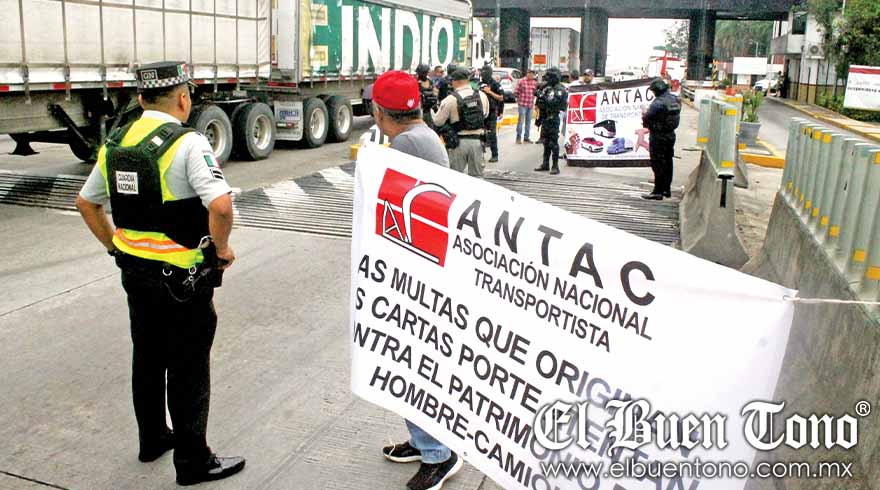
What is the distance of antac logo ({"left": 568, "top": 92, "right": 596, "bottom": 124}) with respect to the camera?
1419cm

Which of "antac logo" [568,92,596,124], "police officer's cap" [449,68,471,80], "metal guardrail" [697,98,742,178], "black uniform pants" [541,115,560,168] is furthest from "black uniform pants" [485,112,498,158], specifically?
"metal guardrail" [697,98,742,178]

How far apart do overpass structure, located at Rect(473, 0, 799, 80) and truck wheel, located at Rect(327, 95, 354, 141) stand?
148 feet

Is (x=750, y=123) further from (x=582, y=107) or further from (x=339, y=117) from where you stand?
(x=339, y=117)

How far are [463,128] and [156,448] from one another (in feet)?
21.6

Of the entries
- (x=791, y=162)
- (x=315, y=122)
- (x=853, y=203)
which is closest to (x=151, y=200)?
(x=853, y=203)

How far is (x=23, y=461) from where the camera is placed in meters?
4.18

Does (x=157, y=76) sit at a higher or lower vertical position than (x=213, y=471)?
higher

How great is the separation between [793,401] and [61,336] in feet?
15.7

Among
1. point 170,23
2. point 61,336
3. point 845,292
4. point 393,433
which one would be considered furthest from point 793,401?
point 170,23

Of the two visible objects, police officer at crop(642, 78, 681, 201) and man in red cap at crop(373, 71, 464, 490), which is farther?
police officer at crop(642, 78, 681, 201)

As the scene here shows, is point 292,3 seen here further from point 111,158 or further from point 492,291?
point 492,291

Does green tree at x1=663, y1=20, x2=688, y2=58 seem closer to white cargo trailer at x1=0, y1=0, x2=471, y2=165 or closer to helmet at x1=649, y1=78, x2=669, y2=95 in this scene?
white cargo trailer at x1=0, y1=0, x2=471, y2=165

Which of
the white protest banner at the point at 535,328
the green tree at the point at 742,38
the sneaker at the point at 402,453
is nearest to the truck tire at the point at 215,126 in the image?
the sneaker at the point at 402,453

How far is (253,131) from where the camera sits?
51.0ft
